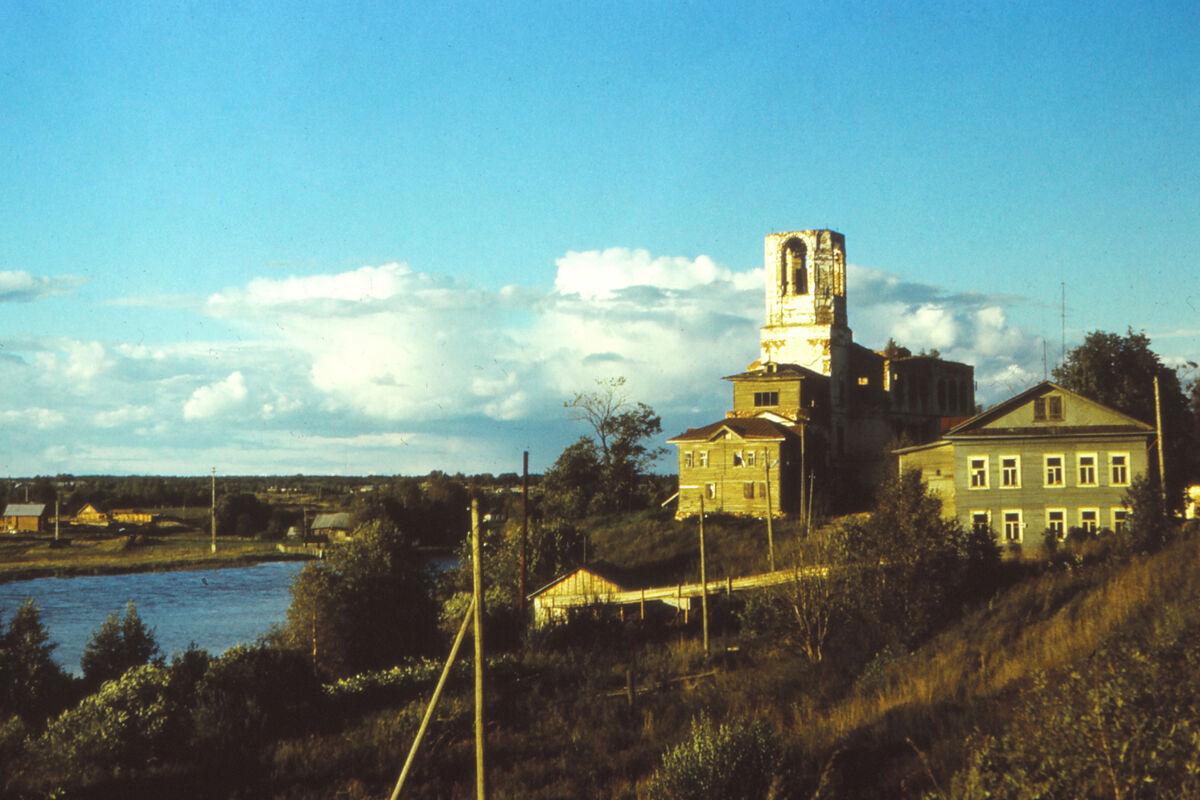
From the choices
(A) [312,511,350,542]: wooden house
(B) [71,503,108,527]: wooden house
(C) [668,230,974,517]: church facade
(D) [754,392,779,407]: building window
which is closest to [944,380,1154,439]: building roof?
(C) [668,230,974,517]: church facade

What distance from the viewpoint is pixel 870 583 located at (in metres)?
28.3

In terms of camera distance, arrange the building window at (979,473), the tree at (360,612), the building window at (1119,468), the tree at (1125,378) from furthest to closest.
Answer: the tree at (1125,378) < the building window at (979,473) < the building window at (1119,468) < the tree at (360,612)

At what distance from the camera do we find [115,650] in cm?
3316

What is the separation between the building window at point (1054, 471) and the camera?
39969mm

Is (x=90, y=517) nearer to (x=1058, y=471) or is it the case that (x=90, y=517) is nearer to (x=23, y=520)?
(x=23, y=520)

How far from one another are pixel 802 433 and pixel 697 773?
43.9m

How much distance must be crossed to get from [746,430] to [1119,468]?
2140 cm

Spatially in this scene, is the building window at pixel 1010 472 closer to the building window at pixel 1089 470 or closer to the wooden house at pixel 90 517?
the building window at pixel 1089 470

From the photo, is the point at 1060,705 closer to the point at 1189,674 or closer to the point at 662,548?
the point at 1189,674

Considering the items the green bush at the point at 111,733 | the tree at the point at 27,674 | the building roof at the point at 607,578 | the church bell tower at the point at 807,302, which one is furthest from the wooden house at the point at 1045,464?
the tree at the point at 27,674

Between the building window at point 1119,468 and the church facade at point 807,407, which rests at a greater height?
the church facade at point 807,407

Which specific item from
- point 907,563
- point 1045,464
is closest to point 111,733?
point 907,563

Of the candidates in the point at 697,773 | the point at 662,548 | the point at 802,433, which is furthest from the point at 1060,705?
the point at 802,433

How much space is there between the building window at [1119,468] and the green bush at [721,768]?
98.4ft
